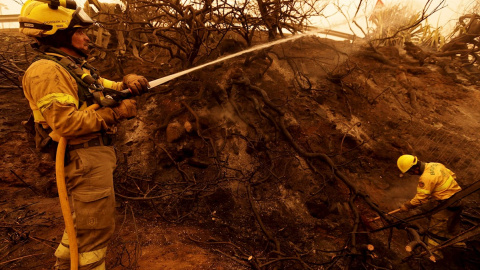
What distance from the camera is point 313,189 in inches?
164

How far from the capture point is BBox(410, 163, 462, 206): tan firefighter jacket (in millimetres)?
3387

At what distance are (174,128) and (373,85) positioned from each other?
5270 mm

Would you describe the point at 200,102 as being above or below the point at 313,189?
above

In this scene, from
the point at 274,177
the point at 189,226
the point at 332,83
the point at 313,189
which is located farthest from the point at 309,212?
the point at 332,83

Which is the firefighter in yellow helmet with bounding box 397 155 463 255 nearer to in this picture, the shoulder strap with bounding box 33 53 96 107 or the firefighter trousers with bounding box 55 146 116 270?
the firefighter trousers with bounding box 55 146 116 270

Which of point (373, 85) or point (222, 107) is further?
point (373, 85)

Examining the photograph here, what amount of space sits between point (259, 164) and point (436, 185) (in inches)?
108

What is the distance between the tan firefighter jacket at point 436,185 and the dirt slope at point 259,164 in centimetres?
77

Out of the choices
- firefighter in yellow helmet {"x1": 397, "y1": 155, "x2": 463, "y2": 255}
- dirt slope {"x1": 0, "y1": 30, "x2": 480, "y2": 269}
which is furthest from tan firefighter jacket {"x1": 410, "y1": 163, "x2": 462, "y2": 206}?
dirt slope {"x1": 0, "y1": 30, "x2": 480, "y2": 269}

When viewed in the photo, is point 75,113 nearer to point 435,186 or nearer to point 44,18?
point 44,18

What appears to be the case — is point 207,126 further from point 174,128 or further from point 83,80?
point 83,80

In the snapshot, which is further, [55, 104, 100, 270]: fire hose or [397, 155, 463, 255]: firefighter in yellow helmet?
[397, 155, 463, 255]: firefighter in yellow helmet

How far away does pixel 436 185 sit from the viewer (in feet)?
11.3

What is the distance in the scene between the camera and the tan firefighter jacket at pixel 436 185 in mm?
3387
